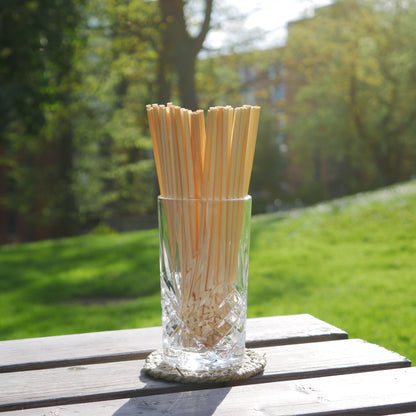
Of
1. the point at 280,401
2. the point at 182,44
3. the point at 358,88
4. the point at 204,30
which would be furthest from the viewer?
the point at 358,88

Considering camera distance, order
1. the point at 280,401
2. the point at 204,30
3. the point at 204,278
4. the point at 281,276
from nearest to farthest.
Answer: the point at 280,401 → the point at 204,278 → the point at 281,276 → the point at 204,30

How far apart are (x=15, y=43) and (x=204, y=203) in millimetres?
7094

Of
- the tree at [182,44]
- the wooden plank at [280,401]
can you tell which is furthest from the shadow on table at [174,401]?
the tree at [182,44]

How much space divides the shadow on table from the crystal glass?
0.07 meters

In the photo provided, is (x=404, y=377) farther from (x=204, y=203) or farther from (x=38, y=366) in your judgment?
(x=38, y=366)

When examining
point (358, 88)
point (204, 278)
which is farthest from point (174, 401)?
point (358, 88)

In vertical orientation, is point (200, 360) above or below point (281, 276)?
above

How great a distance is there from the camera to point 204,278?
1.08m

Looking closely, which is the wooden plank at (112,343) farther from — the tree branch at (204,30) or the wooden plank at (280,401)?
the tree branch at (204,30)

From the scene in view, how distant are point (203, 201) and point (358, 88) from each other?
19.3 meters

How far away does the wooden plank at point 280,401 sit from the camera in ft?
3.07

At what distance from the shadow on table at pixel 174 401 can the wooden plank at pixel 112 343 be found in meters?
0.22

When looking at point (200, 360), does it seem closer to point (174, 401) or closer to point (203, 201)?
point (174, 401)

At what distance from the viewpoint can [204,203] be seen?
1.07 m
